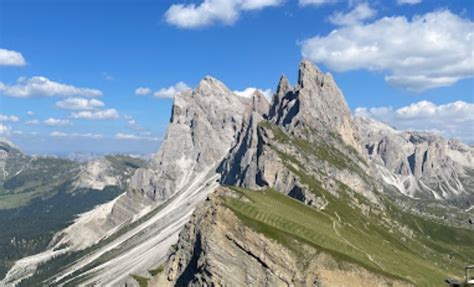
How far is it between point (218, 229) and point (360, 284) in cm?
3785

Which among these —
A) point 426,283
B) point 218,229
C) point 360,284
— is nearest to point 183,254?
point 218,229

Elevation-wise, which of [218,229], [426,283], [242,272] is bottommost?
[426,283]

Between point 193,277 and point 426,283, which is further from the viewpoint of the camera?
point 426,283

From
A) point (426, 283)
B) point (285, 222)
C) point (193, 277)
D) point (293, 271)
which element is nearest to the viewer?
point (293, 271)

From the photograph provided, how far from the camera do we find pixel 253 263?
443ft

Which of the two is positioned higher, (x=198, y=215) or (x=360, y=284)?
(x=198, y=215)

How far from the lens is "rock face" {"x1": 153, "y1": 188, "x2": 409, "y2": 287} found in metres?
132

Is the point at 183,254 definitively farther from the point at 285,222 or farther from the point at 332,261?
the point at 332,261

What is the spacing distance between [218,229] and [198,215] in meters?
26.9

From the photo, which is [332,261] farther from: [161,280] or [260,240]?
[161,280]

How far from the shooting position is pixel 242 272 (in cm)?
13500

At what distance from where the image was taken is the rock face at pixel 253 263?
13238 cm

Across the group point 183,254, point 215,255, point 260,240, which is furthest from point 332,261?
point 183,254

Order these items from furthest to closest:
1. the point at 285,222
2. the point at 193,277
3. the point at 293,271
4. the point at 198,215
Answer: the point at 285,222 → the point at 198,215 → the point at 193,277 → the point at 293,271
